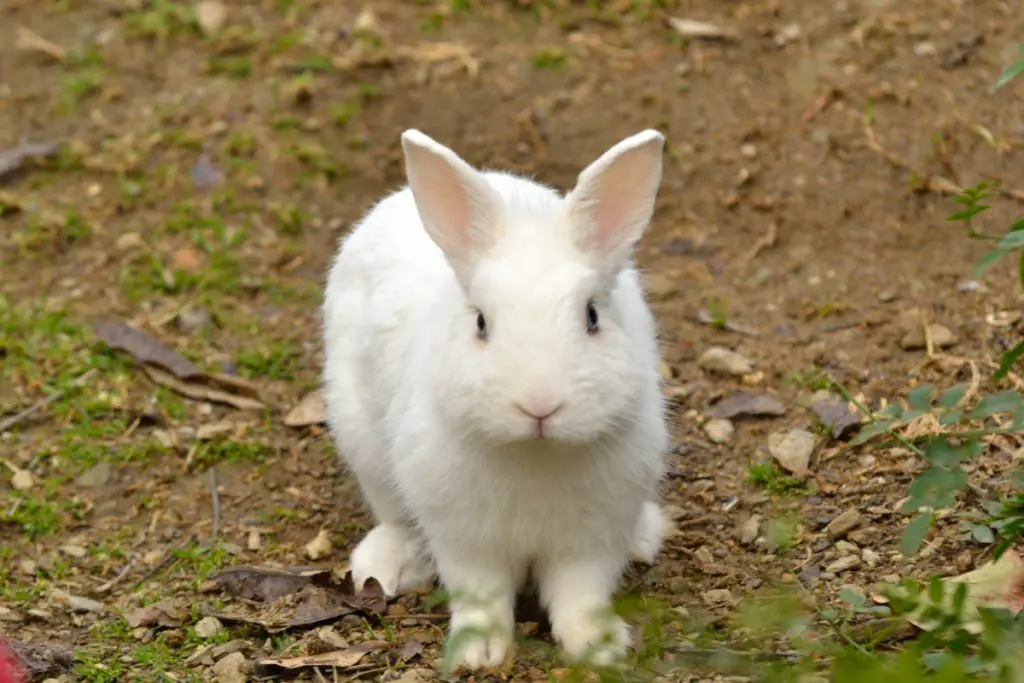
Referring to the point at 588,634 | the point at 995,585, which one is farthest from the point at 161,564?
the point at 995,585

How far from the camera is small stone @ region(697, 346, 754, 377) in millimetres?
6371

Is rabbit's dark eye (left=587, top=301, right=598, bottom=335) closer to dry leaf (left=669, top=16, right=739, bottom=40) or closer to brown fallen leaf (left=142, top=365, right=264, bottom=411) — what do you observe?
brown fallen leaf (left=142, top=365, right=264, bottom=411)

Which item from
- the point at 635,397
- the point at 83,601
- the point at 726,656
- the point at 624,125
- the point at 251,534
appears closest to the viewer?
the point at 726,656

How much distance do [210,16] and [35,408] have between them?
10.6ft

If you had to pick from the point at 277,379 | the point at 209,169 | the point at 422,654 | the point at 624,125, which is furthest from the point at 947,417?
the point at 209,169

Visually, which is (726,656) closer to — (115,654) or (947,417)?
(947,417)

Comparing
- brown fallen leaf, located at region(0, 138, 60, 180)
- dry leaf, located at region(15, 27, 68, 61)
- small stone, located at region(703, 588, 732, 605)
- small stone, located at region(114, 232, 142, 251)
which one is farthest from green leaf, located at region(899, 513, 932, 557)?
dry leaf, located at region(15, 27, 68, 61)

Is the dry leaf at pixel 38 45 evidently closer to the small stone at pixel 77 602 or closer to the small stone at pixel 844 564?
the small stone at pixel 77 602

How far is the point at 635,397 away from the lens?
13.9 ft

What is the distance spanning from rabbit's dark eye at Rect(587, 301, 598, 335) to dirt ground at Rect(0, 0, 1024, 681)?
940 millimetres

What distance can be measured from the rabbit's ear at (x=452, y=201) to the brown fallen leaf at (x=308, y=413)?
2108 millimetres

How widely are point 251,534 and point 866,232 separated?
123 inches

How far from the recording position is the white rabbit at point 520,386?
4.09 metres

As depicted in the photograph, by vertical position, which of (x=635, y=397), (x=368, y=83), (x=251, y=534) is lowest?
(x=251, y=534)
